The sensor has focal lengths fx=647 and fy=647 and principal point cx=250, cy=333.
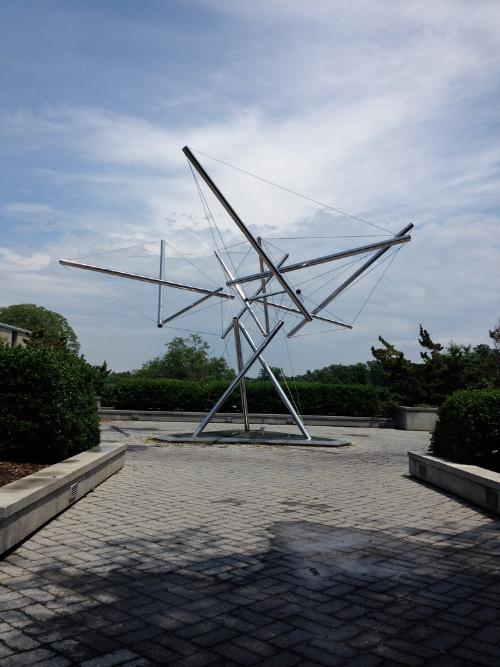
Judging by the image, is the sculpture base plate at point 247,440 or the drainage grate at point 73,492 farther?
the sculpture base plate at point 247,440

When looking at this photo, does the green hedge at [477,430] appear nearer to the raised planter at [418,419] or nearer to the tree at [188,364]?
the raised planter at [418,419]

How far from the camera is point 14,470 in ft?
28.8

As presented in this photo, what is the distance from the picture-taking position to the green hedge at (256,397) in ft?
91.4

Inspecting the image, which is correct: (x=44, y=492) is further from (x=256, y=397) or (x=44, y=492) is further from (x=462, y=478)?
(x=256, y=397)

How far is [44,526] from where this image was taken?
23.8 feet

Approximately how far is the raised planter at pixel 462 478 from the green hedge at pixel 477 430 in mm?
306

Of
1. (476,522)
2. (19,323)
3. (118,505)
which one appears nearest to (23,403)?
(118,505)

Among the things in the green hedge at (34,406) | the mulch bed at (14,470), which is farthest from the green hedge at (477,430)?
the mulch bed at (14,470)

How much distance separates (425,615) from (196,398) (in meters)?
24.3

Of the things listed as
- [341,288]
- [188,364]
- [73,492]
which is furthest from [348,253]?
[188,364]

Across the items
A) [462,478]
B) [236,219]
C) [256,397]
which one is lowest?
[462,478]

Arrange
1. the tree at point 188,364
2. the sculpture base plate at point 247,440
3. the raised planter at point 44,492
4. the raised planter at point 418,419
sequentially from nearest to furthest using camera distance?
the raised planter at point 44,492, the sculpture base plate at point 247,440, the raised planter at point 418,419, the tree at point 188,364

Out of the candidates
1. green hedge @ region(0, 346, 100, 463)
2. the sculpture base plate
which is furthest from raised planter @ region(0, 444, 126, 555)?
the sculpture base plate

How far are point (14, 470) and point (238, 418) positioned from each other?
18108 mm
